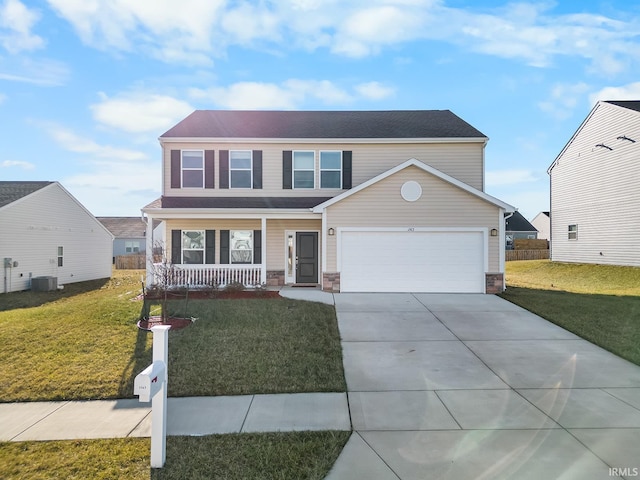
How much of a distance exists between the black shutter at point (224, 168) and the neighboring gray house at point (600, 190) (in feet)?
61.5

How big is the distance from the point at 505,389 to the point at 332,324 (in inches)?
156

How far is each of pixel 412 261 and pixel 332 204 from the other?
3374 millimetres

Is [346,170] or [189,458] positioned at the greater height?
[346,170]

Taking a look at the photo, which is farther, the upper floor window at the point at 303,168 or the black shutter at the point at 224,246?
the upper floor window at the point at 303,168

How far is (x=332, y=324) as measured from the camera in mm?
8375

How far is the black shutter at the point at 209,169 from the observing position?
1420cm

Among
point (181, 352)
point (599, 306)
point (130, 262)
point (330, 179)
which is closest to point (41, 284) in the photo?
point (130, 262)

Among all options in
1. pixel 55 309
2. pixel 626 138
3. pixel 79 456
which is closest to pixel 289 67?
pixel 55 309

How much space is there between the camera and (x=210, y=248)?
14.0m

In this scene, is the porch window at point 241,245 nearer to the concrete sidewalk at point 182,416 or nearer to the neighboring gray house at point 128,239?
the concrete sidewalk at point 182,416

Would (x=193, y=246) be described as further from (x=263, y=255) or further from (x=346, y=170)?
(x=346, y=170)

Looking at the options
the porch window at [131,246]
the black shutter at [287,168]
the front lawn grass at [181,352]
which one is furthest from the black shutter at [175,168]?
the porch window at [131,246]

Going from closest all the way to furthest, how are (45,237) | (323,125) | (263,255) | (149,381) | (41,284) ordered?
(149,381), (263,255), (323,125), (41,284), (45,237)

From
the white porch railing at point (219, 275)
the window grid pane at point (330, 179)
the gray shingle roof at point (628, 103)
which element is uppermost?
the gray shingle roof at point (628, 103)
